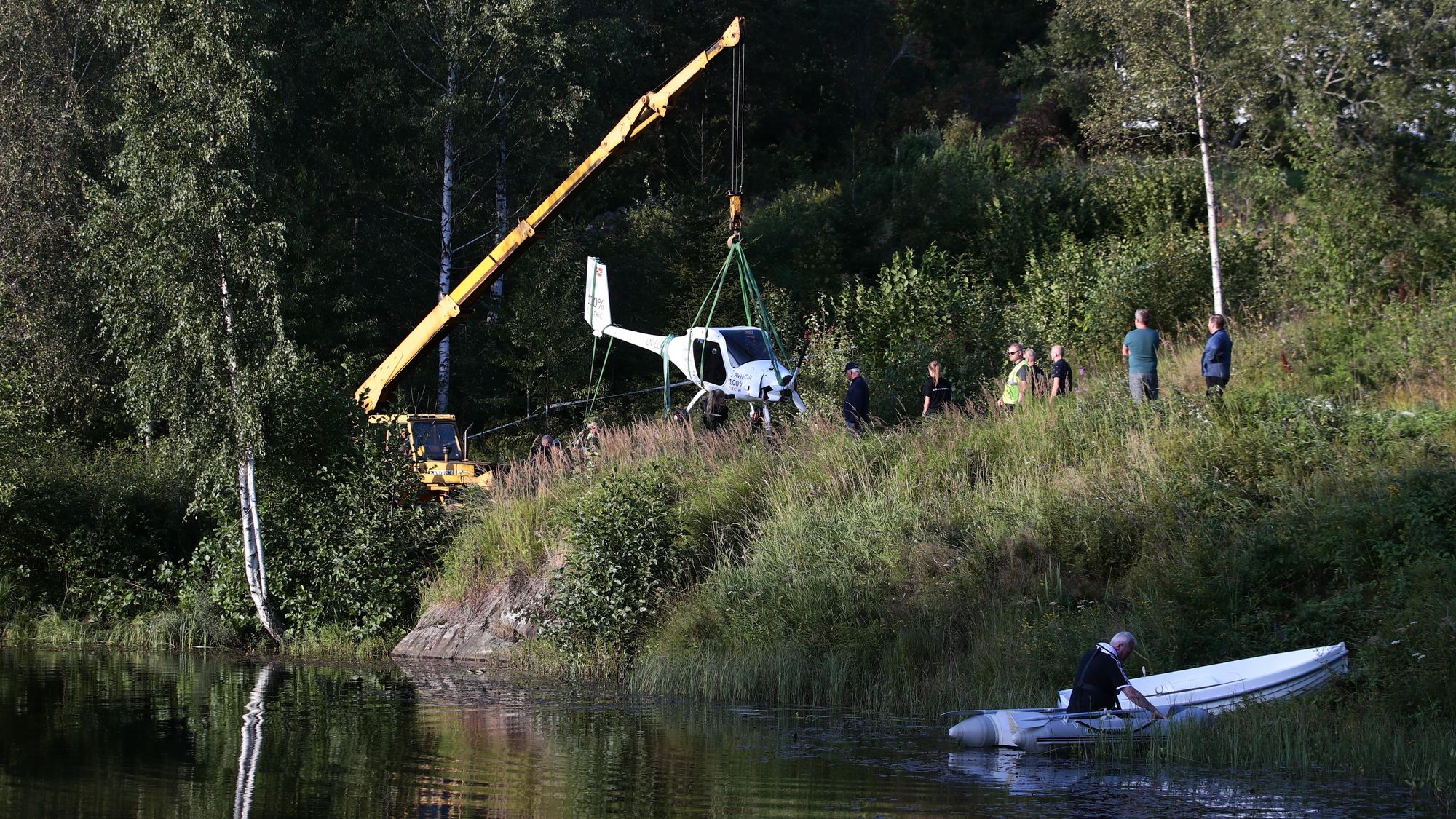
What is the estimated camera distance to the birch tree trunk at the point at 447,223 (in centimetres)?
3238

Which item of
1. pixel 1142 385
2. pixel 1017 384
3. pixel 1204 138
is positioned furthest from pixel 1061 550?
pixel 1204 138

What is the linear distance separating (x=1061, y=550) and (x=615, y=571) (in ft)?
17.2

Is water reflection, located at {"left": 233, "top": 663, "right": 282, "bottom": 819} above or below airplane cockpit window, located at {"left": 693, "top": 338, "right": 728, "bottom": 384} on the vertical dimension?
below

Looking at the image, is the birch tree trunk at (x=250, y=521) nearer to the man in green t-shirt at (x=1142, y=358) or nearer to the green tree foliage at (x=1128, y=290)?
the man in green t-shirt at (x=1142, y=358)

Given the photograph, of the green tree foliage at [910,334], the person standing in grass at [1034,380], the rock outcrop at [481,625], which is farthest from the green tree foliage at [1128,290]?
the rock outcrop at [481,625]

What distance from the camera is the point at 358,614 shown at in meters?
19.8

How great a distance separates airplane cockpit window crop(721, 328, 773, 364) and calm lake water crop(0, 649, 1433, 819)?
1001 cm

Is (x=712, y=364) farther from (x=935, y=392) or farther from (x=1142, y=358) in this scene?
(x=1142, y=358)

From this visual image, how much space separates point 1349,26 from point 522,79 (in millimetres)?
18565

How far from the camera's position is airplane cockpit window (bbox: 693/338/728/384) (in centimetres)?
2428

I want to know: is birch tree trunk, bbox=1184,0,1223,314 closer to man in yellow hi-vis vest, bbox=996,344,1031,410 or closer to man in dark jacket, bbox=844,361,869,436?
man in yellow hi-vis vest, bbox=996,344,1031,410

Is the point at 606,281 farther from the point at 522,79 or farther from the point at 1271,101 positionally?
the point at 1271,101

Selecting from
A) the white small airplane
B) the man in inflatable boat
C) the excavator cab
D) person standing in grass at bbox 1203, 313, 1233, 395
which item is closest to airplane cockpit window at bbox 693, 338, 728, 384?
the white small airplane

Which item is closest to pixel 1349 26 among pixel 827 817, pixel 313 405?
pixel 313 405
